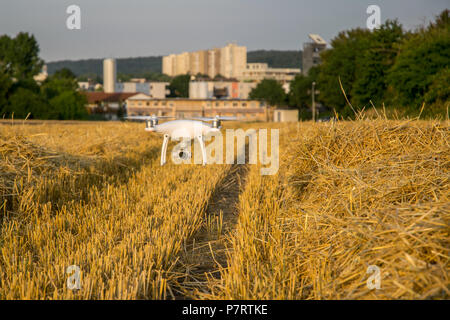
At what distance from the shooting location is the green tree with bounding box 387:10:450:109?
32031 millimetres

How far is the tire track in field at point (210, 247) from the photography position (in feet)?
12.3

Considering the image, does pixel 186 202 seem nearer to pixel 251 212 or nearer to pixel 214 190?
pixel 251 212

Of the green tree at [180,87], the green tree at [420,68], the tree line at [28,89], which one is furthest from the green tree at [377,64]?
the green tree at [180,87]

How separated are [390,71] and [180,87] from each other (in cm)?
8166

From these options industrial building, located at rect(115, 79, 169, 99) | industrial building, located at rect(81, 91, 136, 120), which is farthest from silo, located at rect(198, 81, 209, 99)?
industrial building, located at rect(81, 91, 136, 120)

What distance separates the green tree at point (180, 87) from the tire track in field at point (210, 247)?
353 ft

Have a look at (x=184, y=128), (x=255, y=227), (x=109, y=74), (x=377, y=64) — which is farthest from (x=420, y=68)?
(x=109, y=74)

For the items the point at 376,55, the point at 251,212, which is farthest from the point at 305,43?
the point at 251,212

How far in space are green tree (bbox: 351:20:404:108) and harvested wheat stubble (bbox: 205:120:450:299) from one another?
1583 inches

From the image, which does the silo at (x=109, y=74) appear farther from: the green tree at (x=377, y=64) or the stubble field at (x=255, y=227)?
the stubble field at (x=255, y=227)

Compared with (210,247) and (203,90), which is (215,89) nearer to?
(203,90)

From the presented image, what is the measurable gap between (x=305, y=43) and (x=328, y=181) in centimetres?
12579

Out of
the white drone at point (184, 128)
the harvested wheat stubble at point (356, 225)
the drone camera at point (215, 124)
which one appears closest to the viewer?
the harvested wheat stubble at point (356, 225)

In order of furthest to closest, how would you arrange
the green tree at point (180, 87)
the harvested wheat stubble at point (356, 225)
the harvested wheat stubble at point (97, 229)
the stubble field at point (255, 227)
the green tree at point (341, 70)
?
1. the green tree at point (180, 87)
2. the green tree at point (341, 70)
3. the harvested wheat stubble at point (97, 229)
4. the stubble field at point (255, 227)
5. the harvested wheat stubble at point (356, 225)
